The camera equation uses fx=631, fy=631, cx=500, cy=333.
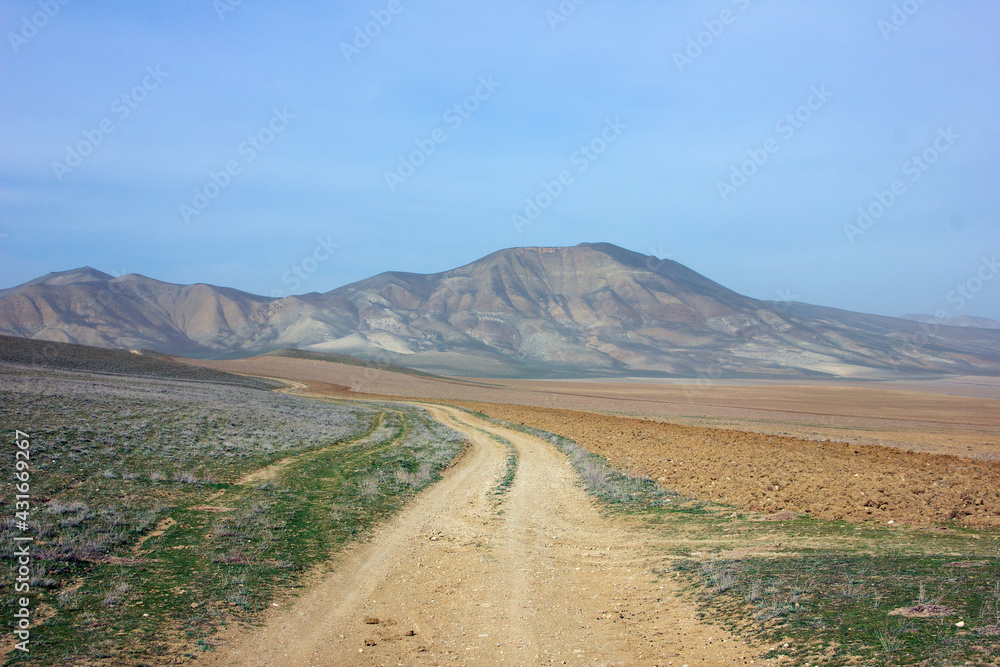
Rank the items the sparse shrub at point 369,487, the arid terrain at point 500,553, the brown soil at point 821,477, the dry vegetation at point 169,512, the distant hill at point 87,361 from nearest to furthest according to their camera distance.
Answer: the arid terrain at point 500,553 < the dry vegetation at point 169,512 < the brown soil at point 821,477 < the sparse shrub at point 369,487 < the distant hill at point 87,361

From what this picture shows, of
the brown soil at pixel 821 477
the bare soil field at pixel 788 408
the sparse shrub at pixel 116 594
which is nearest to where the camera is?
the sparse shrub at pixel 116 594

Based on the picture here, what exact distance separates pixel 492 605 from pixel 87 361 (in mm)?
61524

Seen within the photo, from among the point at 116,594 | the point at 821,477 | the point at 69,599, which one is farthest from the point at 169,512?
the point at 821,477

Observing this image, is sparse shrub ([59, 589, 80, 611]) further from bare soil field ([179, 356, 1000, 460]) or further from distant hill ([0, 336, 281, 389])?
distant hill ([0, 336, 281, 389])

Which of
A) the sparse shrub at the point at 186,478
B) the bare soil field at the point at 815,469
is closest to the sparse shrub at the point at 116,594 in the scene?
the sparse shrub at the point at 186,478

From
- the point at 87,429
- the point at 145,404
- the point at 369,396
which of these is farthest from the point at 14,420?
the point at 369,396

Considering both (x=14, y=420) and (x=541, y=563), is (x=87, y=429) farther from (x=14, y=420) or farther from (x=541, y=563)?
(x=541, y=563)

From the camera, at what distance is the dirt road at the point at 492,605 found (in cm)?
740

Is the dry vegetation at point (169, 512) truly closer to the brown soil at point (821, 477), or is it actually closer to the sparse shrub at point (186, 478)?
the sparse shrub at point (186, 478)

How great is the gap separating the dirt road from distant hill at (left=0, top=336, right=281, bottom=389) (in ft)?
168

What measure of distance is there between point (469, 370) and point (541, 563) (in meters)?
173

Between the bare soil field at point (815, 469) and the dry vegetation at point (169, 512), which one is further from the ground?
the bare soil field at point (815, 469)

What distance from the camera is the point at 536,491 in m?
17.7

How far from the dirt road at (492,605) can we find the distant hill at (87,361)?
5117cm
